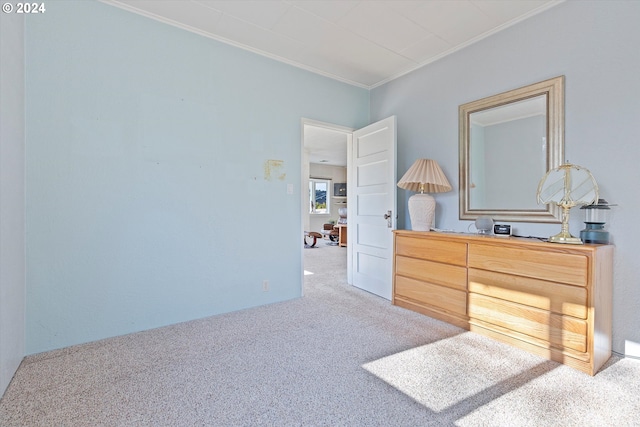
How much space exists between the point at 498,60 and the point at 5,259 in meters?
3.89

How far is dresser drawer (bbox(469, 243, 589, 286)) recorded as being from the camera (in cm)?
186

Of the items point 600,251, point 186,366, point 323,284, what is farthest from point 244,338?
point 600,251

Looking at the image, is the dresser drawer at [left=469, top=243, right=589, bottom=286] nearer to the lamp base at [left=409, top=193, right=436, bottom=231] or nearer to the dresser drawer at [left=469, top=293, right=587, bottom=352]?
the dresser drawer at [left=469, top=293, right=587, bottom=352]

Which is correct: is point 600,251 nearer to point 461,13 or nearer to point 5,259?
point 461,13

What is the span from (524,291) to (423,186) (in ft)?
4.35

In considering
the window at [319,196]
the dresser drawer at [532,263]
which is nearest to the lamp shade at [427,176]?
the dresser drawer at [532,263]

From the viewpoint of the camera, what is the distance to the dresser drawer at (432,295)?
252cm

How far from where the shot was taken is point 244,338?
2.31 meters

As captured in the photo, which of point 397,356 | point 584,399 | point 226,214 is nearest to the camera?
point 584,399

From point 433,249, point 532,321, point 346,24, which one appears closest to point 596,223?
point 532,321

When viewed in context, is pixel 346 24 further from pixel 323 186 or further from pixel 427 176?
pixel 323 186

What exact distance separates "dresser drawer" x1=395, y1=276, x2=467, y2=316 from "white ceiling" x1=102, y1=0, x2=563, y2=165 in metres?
2.33

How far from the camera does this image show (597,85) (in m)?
2.10

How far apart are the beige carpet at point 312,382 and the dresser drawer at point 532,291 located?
0.36 m
